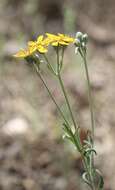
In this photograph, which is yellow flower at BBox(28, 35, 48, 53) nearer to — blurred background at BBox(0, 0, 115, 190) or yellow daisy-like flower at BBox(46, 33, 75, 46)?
yellow daisy-like flower at BBox(46, 33, 75, 46)

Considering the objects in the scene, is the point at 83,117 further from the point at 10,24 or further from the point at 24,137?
the point at 10,24

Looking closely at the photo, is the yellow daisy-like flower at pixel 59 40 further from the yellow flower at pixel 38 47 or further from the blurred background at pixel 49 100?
the blurred background at pixel 49 100

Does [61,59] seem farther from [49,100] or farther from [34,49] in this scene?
[49,100]

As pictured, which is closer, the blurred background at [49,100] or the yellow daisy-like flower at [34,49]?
the yellow daisy-like flower at [34,49]

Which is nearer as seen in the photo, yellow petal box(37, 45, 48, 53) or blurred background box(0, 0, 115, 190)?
yellow petal box(37, 45, 48, 53)

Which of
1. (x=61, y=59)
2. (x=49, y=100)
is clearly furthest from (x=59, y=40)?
(x=49, y=100)

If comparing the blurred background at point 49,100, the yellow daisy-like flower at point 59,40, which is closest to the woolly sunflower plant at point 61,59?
the yellow daisy-like flower at point 59,40

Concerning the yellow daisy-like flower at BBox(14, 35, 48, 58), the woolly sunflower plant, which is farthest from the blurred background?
the yellow daisy-like flower at BBox(14, 35, 48, 58)

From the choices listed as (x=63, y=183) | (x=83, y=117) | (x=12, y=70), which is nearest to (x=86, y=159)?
(x=63, y=183)
